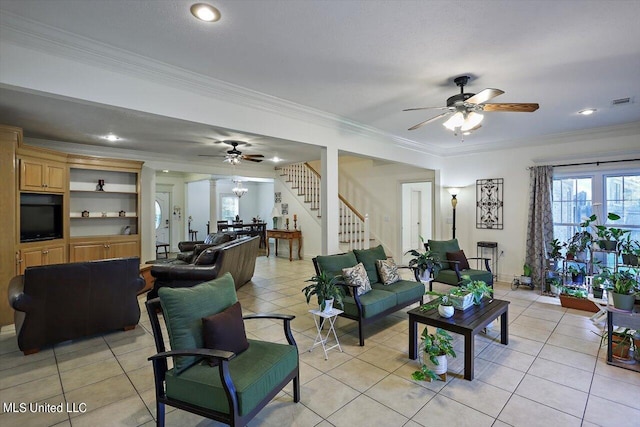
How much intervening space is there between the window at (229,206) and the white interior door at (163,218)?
2143 millimetres

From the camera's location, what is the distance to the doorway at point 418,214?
27.8 ft

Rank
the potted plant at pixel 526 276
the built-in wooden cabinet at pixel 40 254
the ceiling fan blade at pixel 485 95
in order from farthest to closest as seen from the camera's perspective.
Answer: the potted plant at pixel 526 276 < the built-in wooden cabinet at pixel 40 254 < the ceiling fan blade at pixel 485 95

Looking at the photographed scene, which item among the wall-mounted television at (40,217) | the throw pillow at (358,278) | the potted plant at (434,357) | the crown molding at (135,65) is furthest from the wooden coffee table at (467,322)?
the wall-mounted television at (40,217)

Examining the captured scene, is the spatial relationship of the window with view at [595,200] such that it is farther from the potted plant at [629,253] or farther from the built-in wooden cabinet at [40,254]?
the built-in wooden cabinet at [40,254]

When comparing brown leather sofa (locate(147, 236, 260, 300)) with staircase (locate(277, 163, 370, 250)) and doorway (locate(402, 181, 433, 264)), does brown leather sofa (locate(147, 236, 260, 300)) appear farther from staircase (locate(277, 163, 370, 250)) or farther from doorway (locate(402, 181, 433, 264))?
doorway (locate(402, 181, 433, 264))

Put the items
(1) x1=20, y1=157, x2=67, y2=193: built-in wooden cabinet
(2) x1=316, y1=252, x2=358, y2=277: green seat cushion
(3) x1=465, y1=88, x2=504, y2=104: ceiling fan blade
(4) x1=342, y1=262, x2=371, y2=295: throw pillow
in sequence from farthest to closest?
(1) x1=20, y1=157, x2=67, y2=193: built-in wooden cabinet < (2) x1=316, y1=252, x2=358, y2=277: green seat cushion < (4) x1=342, y1=262, x2=371, y2=295: throw pillow < (3) x1=465, y1=88, x2=504, y2=104: ceiling fan blade

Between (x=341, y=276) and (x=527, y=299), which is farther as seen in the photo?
(x=527, y=299)

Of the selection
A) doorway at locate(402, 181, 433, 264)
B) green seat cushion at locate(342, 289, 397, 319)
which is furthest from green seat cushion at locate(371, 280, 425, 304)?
doorway at locate(402, 181, 433, 264)

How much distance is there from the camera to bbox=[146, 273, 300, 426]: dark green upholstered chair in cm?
178

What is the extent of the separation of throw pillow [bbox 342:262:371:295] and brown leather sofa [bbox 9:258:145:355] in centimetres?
244

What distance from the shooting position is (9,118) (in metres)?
4.23

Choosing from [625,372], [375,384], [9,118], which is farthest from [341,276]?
[9,118]

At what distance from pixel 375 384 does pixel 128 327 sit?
→ 299 cm

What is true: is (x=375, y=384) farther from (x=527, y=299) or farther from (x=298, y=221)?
(x=298, y=221)
